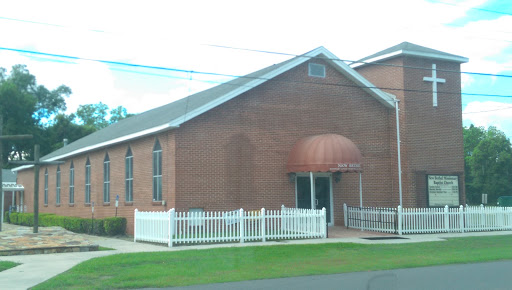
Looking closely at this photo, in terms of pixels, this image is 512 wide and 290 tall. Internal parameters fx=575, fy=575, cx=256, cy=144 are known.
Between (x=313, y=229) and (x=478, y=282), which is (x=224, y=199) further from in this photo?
(x=478, y=282)

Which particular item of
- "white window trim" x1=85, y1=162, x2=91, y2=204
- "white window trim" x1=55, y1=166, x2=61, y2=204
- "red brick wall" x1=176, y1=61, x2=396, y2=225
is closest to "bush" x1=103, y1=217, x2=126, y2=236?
"red brick wall" x1=176, y1=61, x2=396, y2=225

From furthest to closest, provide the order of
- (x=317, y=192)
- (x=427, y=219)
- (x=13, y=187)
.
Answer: (x=13, y=187) → (x=317, y=192) → (x=427, y=219)

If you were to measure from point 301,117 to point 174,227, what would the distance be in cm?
872

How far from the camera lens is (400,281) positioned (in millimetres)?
11688

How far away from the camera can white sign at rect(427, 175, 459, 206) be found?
27531 mm

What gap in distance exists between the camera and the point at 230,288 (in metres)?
11.1

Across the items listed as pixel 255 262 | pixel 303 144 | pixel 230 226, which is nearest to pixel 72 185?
pixel 303 144

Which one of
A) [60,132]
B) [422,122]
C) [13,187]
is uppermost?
[60,132]

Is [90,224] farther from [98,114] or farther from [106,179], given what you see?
[98,114]

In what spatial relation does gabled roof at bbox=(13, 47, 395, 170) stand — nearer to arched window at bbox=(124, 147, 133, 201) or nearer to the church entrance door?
arched window at bbox=(124, 147, 133, 201)

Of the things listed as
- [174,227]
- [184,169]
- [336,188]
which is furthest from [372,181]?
[174,227]

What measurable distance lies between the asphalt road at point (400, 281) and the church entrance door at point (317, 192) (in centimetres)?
1163

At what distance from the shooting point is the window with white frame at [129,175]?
2625cm

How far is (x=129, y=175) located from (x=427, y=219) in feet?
43.6
